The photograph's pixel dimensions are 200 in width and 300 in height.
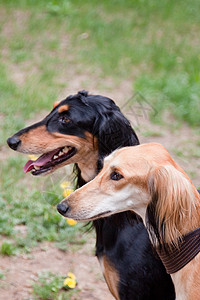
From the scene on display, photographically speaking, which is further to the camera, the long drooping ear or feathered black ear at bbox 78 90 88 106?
feathered black ear at bbox 78 90 88 106

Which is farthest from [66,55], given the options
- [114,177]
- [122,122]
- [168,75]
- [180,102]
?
[114,177]

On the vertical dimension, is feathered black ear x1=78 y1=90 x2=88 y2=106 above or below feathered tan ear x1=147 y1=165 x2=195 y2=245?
above

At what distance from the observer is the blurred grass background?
14.7ft

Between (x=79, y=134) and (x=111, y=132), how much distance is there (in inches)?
8.8

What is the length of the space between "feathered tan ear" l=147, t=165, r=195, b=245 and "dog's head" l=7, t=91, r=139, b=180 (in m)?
0.63

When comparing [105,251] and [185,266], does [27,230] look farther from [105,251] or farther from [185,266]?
[185,266]

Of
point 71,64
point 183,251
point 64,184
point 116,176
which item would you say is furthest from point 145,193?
point 71,64

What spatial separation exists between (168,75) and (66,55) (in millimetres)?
1684

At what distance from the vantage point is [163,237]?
248cm

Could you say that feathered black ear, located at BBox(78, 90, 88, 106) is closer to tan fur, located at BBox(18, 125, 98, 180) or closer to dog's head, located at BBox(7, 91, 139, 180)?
dog's head, located at BBox(7, 91, 139, 180)

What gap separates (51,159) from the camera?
325 cm

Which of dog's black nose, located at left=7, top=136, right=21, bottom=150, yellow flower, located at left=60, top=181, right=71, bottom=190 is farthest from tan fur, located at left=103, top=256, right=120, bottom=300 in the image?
yellow flower, located at left=60, top=181, right=71, bottom=190

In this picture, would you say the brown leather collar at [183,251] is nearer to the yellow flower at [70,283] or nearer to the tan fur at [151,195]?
the tan fur at [151,195]

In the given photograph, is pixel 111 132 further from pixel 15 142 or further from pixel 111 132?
pixel 15 142
